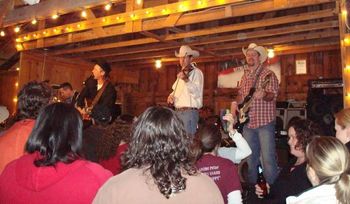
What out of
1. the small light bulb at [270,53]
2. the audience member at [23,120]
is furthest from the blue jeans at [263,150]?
the small light bulb at [270,53]

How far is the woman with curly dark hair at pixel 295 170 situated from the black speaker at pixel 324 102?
4383mm

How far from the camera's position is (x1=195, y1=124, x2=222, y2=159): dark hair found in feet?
8.79

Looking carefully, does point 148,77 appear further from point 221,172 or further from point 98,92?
point 221,172

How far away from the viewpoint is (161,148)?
1.54m

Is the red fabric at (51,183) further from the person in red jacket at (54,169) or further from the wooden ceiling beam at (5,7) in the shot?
the wooden ceiling beam at (5,7)

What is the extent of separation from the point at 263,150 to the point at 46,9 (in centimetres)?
405

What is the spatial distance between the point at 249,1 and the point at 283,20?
0.92m

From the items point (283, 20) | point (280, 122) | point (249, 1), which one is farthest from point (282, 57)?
point (249, 1)

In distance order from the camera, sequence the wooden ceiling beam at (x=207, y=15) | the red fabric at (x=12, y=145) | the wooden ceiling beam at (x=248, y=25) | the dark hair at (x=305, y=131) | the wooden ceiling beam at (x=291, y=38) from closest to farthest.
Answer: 1. the red fabric at (x=12, y=145)
2. the dark hair at (x=305, y=131)
3. the wooden ceiling beam at (x=207, y=15)
4. the wooden ceiling beam at (x=248, y=25)
5. the wooden ceiling beam at (x=291, y=38)

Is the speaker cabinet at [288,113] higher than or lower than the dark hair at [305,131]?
higher

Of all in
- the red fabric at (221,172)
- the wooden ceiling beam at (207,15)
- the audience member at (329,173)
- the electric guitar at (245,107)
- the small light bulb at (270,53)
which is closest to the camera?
the audience member at (329,173)

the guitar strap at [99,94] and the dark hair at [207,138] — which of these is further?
the guitar strap at [99,94]

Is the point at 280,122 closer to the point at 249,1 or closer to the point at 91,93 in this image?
the point at 249,1

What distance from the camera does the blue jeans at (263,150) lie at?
416 cm
